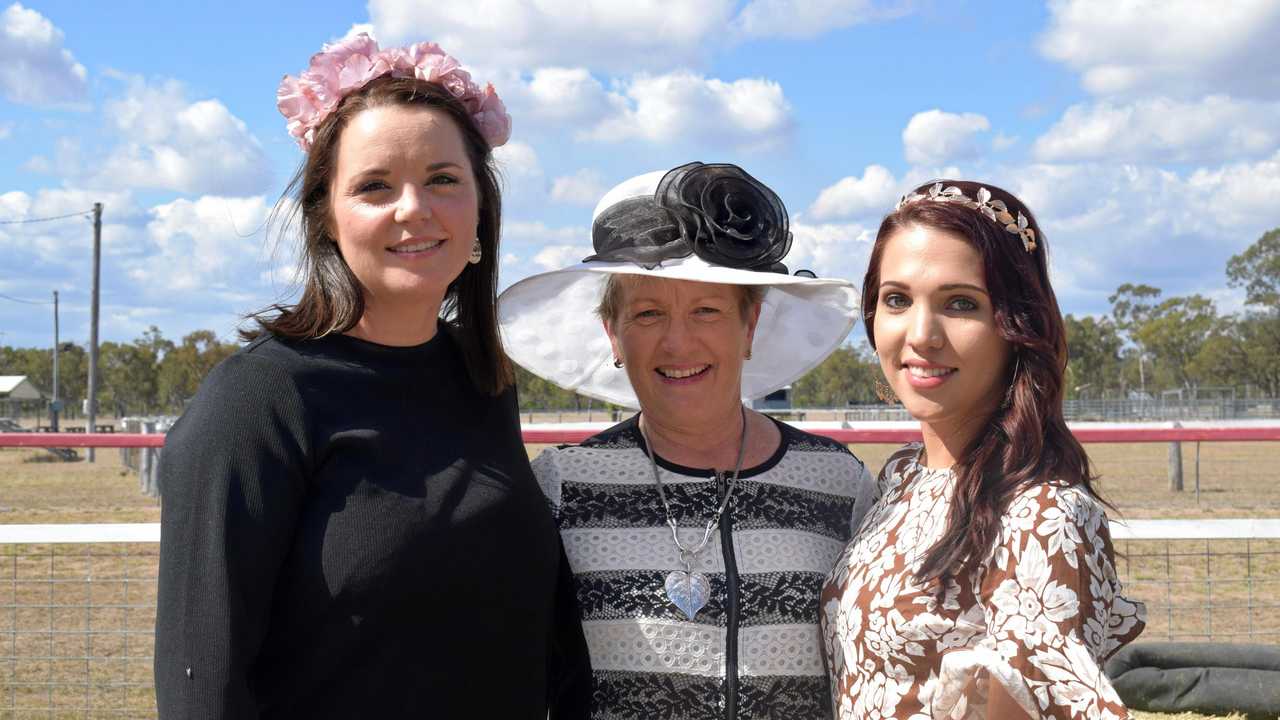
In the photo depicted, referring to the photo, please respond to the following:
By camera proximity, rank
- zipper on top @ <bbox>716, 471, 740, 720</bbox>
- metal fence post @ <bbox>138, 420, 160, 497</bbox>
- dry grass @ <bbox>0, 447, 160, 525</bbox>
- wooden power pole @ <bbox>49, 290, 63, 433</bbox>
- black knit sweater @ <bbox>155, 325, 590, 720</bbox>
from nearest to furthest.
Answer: black knit sweater @ <bbox>155, 325, 590, 720</bbox> → zipper on top @ <bbox>716, 471, 740, 720</bbox> → dry grass @ <bbox>0, 447, 160, 525</bbox> → metal fence post @ <bbox>138, 420, 160, 497</bbox> → wooden power pole @ <bbox>49, 290, 63, 433</bbox>

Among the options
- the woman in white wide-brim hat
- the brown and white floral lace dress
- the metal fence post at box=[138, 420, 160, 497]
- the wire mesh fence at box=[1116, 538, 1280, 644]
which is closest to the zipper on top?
the woman in white wide-brim hat

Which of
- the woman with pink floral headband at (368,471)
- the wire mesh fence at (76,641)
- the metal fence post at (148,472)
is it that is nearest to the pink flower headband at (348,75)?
the woman with pink floral headband at (368,471)

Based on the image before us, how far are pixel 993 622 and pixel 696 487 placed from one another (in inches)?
33.3

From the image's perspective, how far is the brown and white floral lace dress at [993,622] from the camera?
186 centimetres

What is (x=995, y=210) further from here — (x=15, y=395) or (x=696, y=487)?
(x=15, y=395)

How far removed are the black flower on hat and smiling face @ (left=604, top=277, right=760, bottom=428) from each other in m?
0.09

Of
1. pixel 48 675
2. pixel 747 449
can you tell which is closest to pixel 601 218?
pixel 747 449

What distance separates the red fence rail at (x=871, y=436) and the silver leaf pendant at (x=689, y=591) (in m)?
2.30

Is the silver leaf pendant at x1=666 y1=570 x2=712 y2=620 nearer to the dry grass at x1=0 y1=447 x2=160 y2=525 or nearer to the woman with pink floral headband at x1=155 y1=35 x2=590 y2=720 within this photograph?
the woman with pink floral headband at x1=155 y1=35 x2=590 y2=720

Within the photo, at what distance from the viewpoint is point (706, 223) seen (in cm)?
262

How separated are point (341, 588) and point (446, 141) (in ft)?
2.80

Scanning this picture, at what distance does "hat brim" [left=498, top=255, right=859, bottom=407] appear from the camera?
120 inches

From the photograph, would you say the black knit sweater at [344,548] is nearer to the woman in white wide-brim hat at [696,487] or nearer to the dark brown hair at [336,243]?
the dark brown hair at [336,243]

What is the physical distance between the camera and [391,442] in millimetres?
2027
